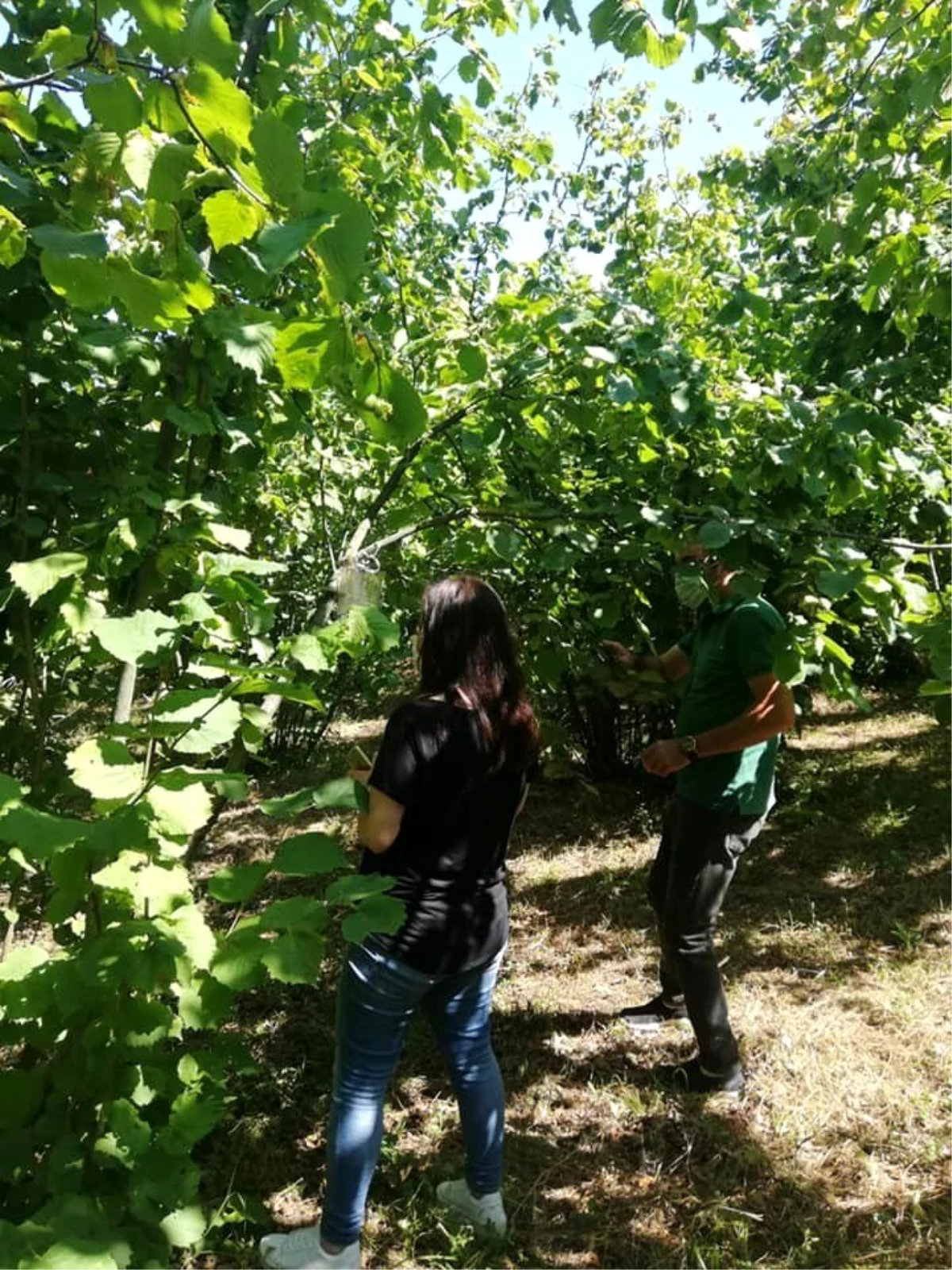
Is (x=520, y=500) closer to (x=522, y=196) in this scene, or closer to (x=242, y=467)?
(x=242, y=467)

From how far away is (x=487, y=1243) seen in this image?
2408mm

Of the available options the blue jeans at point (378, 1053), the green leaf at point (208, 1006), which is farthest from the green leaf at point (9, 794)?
the blue jeans at point (378, 1053)

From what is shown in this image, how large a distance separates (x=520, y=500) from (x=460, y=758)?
1130 mm

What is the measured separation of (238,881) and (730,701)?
2.02 metres

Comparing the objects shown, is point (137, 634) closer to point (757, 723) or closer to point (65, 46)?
point (65, 46)

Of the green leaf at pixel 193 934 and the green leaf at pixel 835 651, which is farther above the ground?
the green leaf at pixel 835 651

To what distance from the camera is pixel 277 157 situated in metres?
0.89

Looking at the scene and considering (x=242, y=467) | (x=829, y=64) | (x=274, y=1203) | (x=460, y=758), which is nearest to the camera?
(x=460, y=758)

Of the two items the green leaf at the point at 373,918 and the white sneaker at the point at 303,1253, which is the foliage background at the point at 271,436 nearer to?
the green leaf at the point at 373,918

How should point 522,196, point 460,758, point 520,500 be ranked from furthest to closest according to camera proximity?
point 522,196
point 520,500
point 460,758

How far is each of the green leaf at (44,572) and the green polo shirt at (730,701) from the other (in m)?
1.92

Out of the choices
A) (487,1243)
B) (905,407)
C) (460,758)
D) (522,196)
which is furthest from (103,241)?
(522,196)

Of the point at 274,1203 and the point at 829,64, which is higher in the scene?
the point at 829,64

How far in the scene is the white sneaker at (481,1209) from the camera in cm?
242
